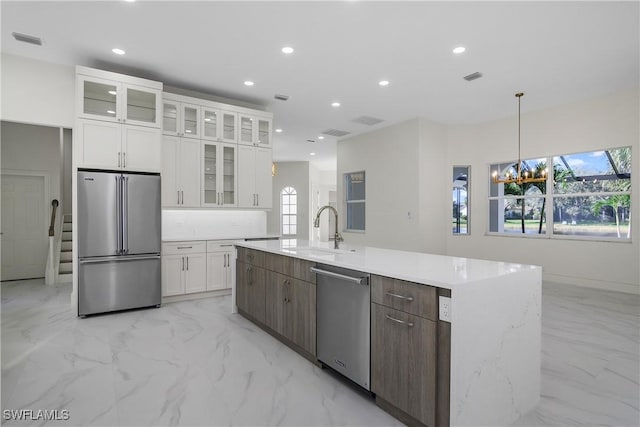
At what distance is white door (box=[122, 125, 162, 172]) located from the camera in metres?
4.10

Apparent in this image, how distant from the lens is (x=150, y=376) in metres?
2.47

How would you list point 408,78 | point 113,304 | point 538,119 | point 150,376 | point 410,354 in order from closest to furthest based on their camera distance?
point 410,354 → point 150,376 → point 113,304 → point 408,78 → point 538,119

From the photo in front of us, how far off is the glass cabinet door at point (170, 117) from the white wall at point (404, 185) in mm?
4090

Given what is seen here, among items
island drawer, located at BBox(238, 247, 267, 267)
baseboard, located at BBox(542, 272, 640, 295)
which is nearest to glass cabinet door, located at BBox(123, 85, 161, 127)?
island drawer, located at BBox(238, 247, 267, 267)

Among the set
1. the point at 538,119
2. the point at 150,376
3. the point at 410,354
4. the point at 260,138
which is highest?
the point at 538,119

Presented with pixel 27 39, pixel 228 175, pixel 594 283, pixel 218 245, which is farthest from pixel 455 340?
pixel 594 283

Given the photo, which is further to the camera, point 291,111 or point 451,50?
point 291,111

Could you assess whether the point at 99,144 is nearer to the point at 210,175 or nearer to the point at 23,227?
the point at 210,175

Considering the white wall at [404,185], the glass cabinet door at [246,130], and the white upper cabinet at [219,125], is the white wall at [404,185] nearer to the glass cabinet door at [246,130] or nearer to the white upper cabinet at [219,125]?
the glass cabinet door at [246,130]

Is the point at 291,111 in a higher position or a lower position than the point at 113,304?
higher

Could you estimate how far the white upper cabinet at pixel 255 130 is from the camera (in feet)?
17.0

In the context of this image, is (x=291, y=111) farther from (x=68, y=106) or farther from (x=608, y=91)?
(x=608, y=91)

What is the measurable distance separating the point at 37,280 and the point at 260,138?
4675 millimetres

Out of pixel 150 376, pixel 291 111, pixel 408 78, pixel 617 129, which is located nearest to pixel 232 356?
pixel 150 376
